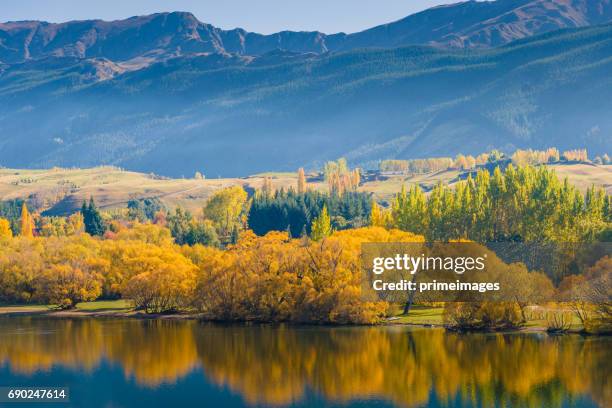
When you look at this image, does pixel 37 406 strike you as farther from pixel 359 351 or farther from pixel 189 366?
pixel 359 351

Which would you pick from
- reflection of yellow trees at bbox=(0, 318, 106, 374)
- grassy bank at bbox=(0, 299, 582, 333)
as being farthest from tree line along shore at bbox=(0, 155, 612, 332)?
reflection of yellow trees at bbox=(0, 318, 106, 374)

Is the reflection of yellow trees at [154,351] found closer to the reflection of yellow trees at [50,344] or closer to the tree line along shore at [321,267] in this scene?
the reflection of yellow trees at [50,344]

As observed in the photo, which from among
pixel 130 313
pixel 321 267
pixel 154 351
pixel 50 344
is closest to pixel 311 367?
pixel 154 351

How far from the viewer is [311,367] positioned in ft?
304

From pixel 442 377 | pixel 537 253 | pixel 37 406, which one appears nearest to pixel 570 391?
pixel 442 377

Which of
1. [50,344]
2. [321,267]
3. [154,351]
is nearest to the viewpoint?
[154,351]

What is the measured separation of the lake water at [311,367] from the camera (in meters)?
80.1

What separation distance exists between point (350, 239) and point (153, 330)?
2564 centimetres

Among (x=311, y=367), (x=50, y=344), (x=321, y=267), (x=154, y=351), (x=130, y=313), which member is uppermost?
(x=321, y=267)

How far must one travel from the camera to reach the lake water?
80062 mm

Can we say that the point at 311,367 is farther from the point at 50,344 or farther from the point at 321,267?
the point at 50,344

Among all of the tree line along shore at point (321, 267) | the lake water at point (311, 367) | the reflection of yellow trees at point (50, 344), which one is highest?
the tree line along shore at point (321, 267)

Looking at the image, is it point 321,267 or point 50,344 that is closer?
point 50,344

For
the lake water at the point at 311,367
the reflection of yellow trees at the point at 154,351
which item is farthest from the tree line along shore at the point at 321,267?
the reflection of yellow trees at the point at 154,351
